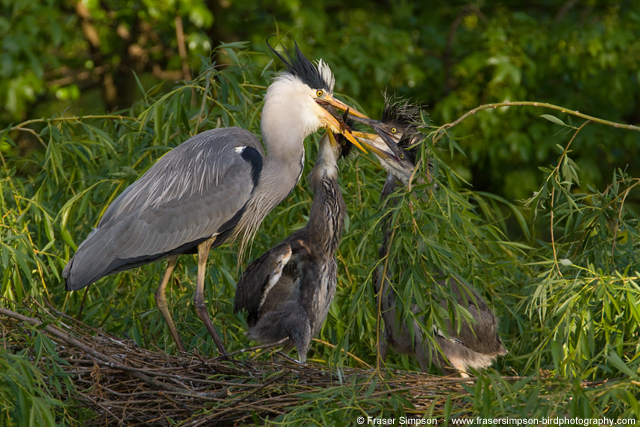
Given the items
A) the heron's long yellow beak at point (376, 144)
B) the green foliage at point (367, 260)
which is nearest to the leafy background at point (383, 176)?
the green foliage at point (367, 260)

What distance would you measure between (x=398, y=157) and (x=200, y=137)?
1.06 meters

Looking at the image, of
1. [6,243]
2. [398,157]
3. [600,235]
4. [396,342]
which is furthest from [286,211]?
[600,235]

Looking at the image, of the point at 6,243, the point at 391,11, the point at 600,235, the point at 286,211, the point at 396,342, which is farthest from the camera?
the point at 391,11

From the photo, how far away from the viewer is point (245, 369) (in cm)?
324

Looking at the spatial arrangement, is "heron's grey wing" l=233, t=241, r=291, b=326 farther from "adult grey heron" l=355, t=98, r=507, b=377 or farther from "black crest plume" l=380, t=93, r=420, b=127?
"black crest plume" l=380, t=93, r=420, b=127

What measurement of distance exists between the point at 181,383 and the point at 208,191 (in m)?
1.07

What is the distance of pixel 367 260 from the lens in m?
4.07

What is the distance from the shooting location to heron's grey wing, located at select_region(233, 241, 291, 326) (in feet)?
11.9

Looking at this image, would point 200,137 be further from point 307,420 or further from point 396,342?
point 307,420

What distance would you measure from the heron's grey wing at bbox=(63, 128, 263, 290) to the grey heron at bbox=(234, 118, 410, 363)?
0.34 metres

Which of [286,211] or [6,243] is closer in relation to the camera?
[6,243]

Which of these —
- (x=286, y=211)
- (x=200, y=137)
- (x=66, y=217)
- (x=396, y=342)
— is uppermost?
(x=200, y=137)

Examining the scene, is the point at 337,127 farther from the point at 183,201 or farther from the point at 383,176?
the point at 183,201

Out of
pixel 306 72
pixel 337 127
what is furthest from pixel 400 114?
pixel 306 72
